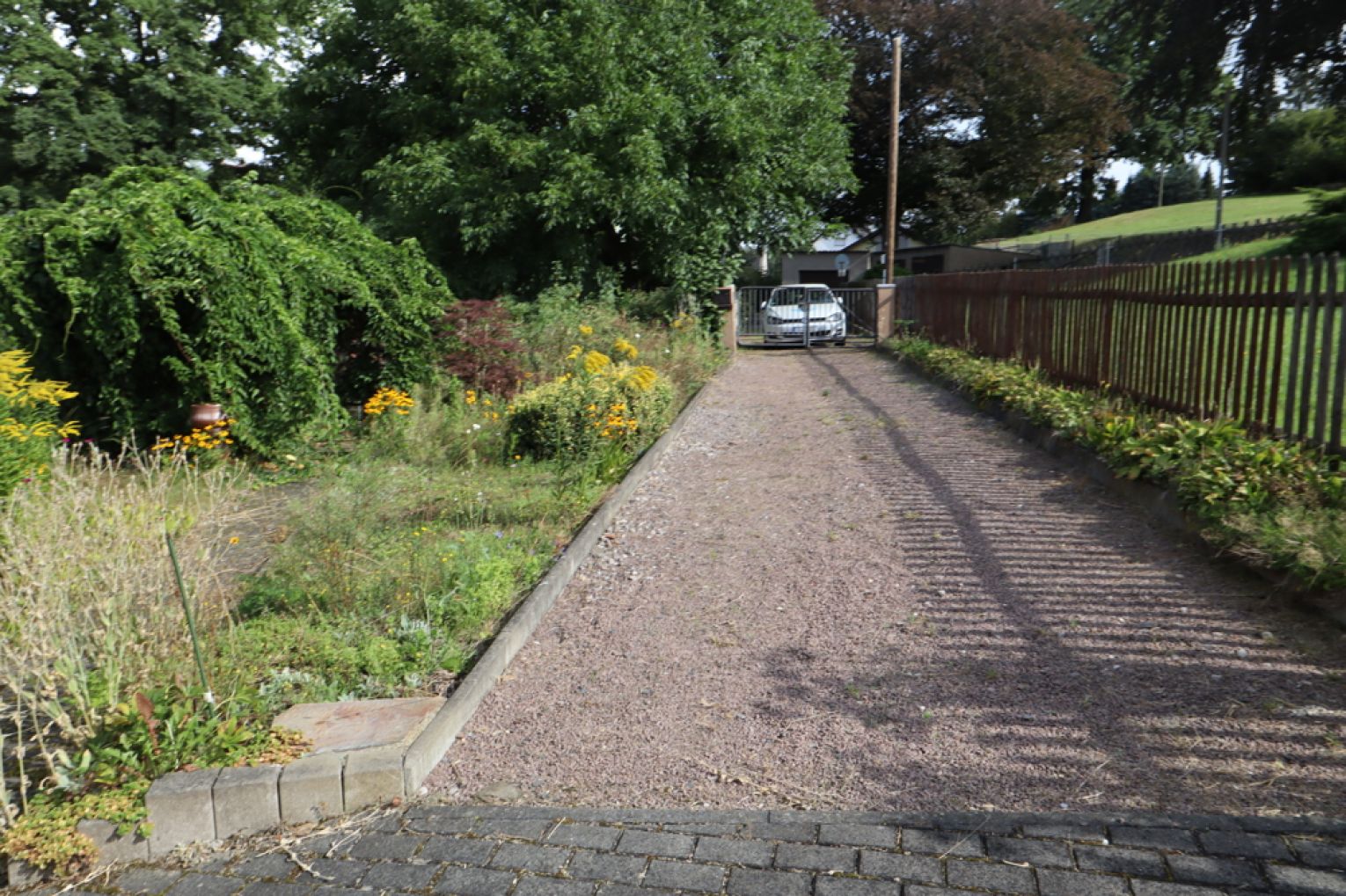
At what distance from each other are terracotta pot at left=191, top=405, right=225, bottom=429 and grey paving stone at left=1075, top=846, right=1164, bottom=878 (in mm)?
8240

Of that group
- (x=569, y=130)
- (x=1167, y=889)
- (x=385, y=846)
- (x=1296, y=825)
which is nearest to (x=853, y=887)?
(x=1167, y=889)

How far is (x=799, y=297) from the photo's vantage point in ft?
86.6

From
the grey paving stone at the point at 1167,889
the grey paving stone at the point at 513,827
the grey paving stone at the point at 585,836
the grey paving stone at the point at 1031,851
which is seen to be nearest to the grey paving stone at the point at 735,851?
the grey paving stone at the point at 585,836

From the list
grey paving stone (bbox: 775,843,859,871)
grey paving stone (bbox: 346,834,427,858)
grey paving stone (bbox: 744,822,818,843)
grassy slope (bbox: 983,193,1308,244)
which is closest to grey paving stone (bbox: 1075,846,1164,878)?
grey paving stone (bbox: 775,843,859,871)

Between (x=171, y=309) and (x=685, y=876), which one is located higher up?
(x=171, y=309)

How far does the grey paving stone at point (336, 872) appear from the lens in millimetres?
3269

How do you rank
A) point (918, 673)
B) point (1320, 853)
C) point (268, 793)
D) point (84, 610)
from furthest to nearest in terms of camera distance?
point (918, 673)
point (84, 610)
point (268, 793)
point (1320, 853)

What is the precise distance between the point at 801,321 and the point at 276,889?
2303cm

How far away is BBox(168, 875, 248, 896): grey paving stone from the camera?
3283mm

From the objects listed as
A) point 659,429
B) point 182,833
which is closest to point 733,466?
point 659,429

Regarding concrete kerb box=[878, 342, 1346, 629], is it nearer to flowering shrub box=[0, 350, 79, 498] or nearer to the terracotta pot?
flowering shrub box=[0, 350, 79, 498]

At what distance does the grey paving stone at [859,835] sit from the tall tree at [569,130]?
14963 millimetres

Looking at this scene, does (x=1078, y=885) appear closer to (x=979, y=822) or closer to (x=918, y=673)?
(x=979, y=822)

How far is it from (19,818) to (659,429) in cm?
786
